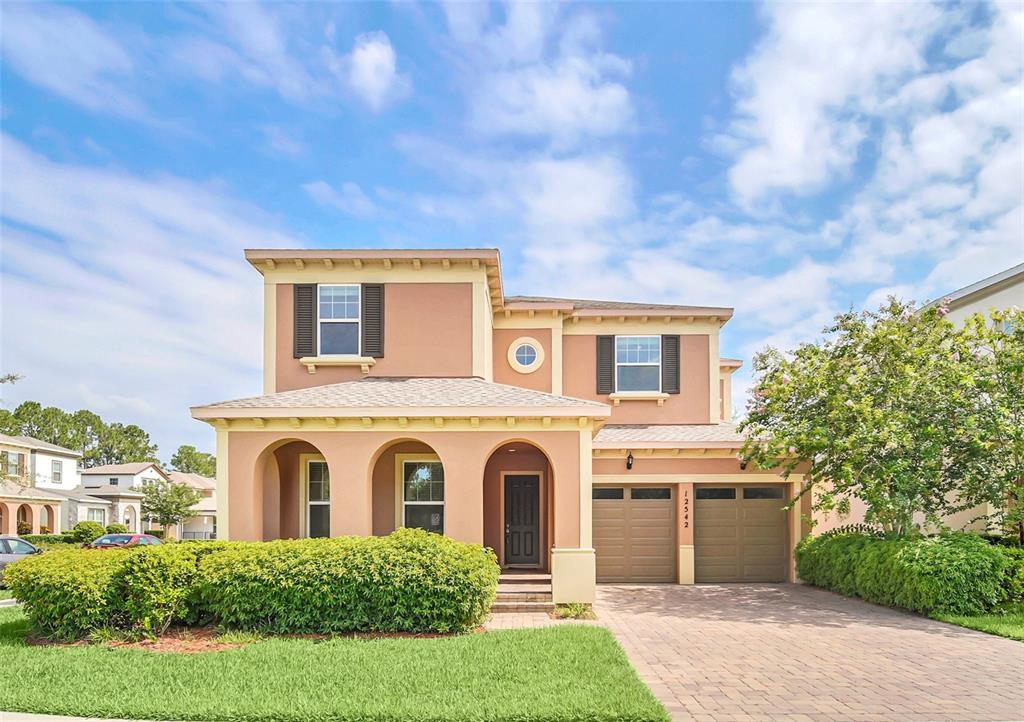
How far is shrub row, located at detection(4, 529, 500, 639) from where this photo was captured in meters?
9.26

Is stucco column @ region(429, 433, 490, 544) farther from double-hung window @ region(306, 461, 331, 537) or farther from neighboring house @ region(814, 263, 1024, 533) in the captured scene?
neighboring house @ region(814, 263, 1024, 533)

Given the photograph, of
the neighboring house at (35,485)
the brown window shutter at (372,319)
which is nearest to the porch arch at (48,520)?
the neighboring house at (35,485)

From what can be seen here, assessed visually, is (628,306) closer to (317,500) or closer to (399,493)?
(399,493)

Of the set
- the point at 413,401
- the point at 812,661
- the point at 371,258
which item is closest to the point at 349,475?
the point at 413,401

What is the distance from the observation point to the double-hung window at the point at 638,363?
17125 mm

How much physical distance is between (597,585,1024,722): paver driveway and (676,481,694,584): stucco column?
2.44 meters

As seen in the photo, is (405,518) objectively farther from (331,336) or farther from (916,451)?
(916,451)

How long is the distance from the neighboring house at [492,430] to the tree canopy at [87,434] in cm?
5727

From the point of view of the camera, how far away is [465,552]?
10.2 m

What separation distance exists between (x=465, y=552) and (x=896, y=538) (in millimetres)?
8288

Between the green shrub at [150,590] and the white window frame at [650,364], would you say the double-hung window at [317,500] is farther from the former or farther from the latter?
the white window frame at [650,364]

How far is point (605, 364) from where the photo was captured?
56.1 feet

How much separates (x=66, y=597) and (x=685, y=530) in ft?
38.3

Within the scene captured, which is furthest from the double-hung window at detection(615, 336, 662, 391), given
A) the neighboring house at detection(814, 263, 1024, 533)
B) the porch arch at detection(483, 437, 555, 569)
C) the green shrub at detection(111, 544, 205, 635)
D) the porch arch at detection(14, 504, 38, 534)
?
the porch arch at detection(14, 504, 38, 534)
